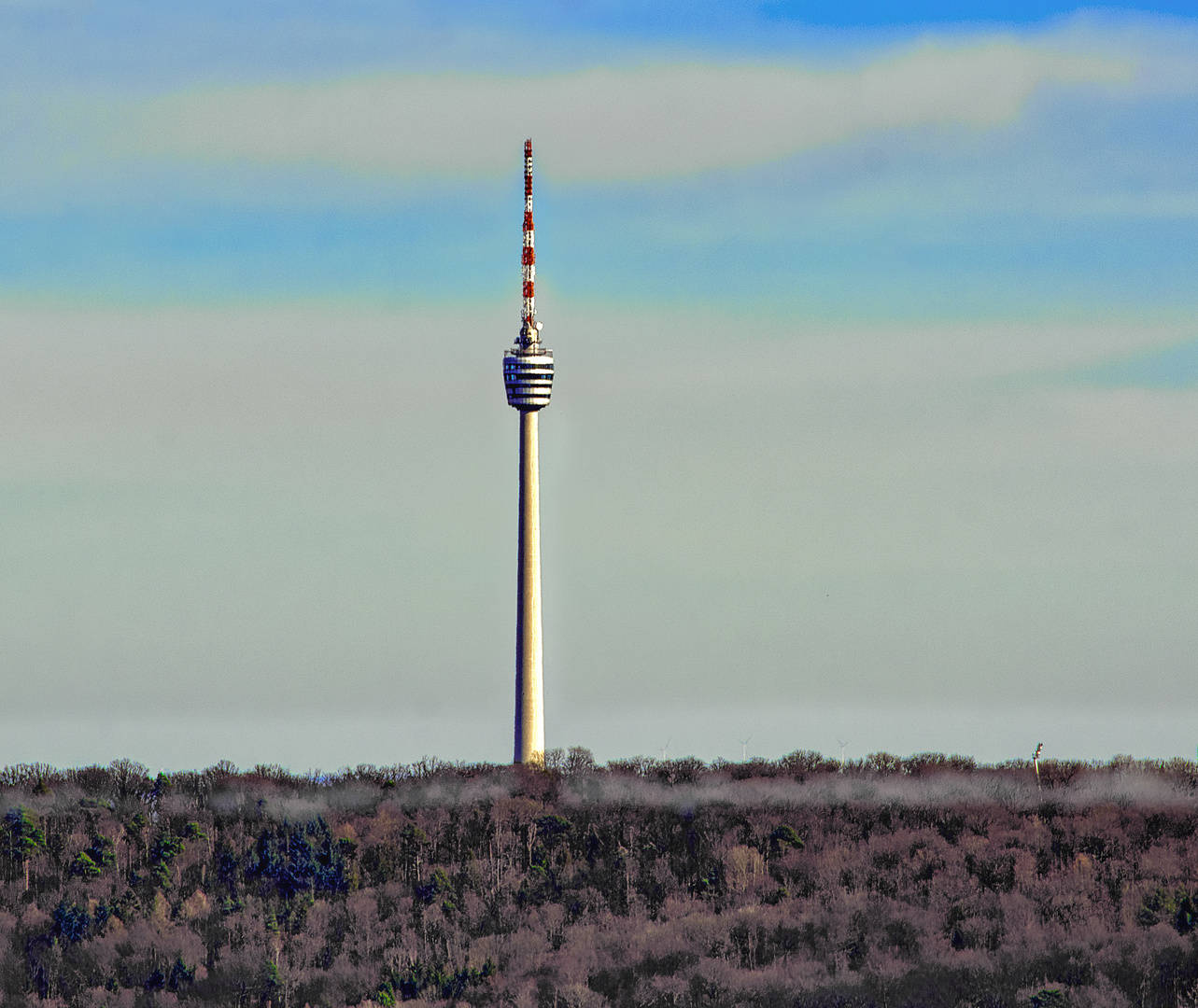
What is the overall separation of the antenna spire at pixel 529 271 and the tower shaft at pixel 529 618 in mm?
8529

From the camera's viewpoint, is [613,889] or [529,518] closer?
[613,889]

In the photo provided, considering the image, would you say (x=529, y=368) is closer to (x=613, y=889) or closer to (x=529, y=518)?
(x=529, y=518)

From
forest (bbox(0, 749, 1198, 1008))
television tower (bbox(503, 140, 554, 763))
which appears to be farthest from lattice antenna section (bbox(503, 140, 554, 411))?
forest (bbox(0, 749, 1198, 1008))

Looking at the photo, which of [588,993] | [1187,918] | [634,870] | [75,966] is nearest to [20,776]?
[75,966]

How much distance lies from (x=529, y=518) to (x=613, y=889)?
7577 centimetres

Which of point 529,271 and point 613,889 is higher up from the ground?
point 529,271

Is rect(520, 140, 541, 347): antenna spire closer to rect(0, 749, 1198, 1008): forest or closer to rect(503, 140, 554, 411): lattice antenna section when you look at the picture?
rect(503, 140, 554, 411): lattice antenna section

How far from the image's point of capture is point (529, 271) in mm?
121438

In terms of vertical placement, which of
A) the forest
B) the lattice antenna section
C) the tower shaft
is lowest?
the forest

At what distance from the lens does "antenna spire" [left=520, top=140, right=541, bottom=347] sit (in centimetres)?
11750

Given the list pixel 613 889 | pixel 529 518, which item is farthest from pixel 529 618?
pixel 613 889

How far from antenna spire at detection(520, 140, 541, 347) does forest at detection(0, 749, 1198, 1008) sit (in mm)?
60567

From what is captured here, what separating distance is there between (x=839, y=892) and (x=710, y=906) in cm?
362

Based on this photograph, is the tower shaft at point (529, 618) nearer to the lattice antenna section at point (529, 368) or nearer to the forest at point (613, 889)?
the lattice antenna section at point (529, 368)
